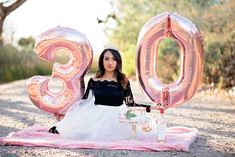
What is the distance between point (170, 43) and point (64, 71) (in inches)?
427

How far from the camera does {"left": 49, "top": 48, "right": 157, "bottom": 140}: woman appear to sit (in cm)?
622

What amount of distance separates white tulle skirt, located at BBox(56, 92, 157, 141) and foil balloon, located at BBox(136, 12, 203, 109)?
0.46 meters

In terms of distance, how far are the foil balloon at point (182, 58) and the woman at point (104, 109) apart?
385mm

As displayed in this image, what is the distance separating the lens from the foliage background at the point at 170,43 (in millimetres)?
14508

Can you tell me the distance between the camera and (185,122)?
868 cm

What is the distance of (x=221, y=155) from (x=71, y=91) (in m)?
2.18

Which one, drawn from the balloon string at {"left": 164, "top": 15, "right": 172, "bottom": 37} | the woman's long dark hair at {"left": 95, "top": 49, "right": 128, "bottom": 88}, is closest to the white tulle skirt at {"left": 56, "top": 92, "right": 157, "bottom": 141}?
the woman's long dark hair at {"left": 95, "top": 49, "right": 128, "bottom": 88}

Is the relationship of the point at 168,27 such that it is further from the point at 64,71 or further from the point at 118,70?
the point at 64,71

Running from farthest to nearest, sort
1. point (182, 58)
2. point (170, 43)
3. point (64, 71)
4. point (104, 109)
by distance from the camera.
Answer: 1. point (170, 43)
2. point (64, 71)
3. point (182, 58)
4. point (104, 109)

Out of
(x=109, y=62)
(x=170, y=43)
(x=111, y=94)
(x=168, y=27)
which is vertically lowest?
(x=111, y=94)

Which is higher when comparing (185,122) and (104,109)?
(104,109)

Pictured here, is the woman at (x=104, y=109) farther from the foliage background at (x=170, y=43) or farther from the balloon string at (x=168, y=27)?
the foliage background at (x=170, y=43)

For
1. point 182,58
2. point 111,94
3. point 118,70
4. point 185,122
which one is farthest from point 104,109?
point 185,122

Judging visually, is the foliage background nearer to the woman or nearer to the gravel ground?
the gravel ground
